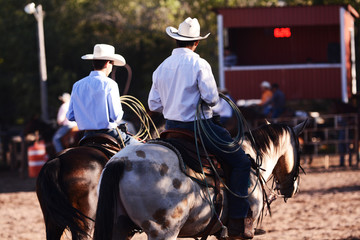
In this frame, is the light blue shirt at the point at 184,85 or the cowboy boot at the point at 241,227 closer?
the light blue shirt at the point at 184,85

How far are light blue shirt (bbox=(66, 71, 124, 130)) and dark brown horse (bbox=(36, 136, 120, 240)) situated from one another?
0.48m

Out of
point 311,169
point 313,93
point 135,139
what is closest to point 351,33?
point 313,93

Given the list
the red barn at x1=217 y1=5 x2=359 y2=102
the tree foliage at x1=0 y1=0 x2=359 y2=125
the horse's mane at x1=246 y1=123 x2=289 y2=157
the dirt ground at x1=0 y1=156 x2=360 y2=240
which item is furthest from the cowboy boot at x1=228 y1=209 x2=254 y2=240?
the tree foliage at x1=0 y1=0 x2=359 y2=125

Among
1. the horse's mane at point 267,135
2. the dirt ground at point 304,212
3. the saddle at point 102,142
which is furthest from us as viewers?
the dirt ground at point 304,212

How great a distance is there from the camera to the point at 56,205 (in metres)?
5.88

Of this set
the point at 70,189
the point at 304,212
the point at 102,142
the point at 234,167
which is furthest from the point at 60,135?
the point at 234,167

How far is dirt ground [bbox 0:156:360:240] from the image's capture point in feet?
30.5

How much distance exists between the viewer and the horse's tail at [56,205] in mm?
5781

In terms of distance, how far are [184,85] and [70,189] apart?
1.54m

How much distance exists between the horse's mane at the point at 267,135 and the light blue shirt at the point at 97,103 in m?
1.43

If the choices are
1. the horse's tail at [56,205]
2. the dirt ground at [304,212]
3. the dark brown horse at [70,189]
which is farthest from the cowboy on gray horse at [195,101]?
the dirt ground at [304,212]

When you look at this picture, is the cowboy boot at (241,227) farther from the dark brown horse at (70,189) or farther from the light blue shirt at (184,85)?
the dark brown horse at (70,189)

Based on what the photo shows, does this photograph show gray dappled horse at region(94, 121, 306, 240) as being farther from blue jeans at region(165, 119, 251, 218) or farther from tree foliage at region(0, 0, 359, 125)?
tree foliage at region(0, 0, 359, 125)

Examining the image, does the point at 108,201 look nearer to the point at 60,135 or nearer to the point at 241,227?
the point at 241,227
